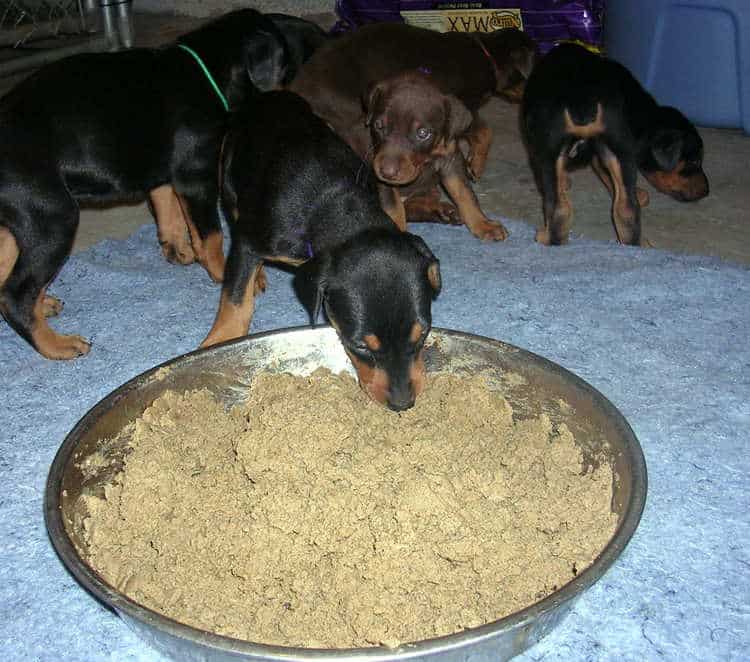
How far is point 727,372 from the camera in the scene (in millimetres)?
3361

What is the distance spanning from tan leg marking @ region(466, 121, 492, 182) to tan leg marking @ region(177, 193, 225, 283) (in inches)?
74.3

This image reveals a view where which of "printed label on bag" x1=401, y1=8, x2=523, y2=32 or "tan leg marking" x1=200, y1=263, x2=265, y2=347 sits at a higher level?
"tan leg marking" x1=200, y1=263, x2=265, y2=347

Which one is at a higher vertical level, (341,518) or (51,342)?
(341,518)

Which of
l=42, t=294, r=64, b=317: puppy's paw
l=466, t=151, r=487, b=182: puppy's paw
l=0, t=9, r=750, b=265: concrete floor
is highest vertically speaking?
l=42, t=294, r=64, b=317: puppy's paw

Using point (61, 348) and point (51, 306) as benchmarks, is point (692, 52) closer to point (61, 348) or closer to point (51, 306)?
point (51, 306)

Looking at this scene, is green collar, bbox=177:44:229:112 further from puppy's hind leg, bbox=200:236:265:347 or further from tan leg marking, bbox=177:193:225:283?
puppy's hind leg, bbox=200:236:265:347

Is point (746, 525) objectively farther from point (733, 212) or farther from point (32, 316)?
point (733, 212)

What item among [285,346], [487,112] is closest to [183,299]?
[285,346]

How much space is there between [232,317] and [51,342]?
0.73m

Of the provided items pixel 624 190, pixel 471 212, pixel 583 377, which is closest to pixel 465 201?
pixel 471 212

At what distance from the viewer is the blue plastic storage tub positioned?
5.87m

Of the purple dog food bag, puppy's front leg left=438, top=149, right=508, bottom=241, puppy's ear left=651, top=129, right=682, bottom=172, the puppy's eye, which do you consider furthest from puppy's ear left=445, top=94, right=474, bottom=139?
the purple dog food bag

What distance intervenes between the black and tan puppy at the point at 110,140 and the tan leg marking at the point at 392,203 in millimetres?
746

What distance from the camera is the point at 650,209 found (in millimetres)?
5160
